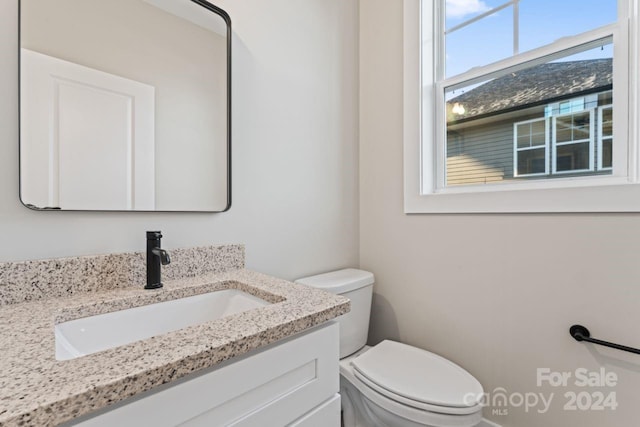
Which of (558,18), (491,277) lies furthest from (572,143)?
(491,277)

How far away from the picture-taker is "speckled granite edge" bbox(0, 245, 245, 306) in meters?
0.74

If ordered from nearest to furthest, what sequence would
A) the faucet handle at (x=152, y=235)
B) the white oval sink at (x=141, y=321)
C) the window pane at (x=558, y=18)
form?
the white oval sink at (x=141, y=321) → the faucet handle at (x=152, y=235) → the window pane at (x=558, y=18)

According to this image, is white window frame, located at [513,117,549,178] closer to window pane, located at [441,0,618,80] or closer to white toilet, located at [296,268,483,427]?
window pane, located at [441,0,618,80]

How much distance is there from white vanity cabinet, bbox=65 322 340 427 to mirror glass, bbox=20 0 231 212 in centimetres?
64

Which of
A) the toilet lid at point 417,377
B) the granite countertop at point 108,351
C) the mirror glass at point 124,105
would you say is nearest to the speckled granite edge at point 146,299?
the granite countertop at point 108,351

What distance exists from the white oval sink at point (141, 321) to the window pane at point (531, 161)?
121 centimetres

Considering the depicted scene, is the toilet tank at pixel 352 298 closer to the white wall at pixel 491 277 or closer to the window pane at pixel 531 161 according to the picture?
the white wall at pixel 491 277

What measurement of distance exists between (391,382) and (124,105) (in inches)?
50.2

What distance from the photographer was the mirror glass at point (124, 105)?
2.60 ft

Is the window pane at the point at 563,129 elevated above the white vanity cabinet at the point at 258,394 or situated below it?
above

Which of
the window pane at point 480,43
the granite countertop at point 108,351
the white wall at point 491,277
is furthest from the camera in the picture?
the window pane at point 480,43

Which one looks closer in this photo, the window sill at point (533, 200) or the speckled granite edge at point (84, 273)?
the speckled granite edge at point (84, 273)

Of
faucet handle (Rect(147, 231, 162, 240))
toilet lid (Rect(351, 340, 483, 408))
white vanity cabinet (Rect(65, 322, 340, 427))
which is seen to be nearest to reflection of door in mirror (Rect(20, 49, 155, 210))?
faucet handle (Rect(147, 231, 162, 240))

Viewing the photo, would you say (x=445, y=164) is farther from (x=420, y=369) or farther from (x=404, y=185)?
(x=420, y=369)
